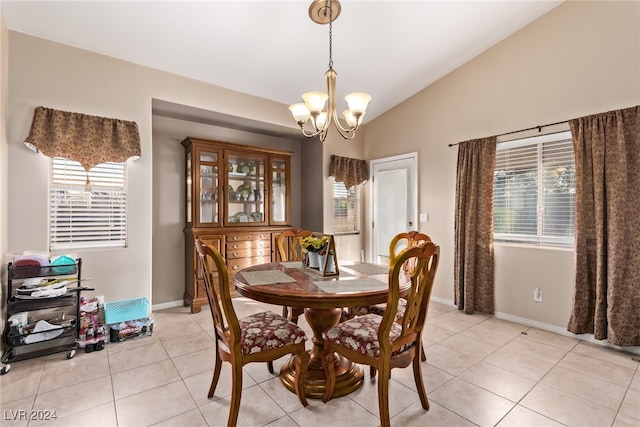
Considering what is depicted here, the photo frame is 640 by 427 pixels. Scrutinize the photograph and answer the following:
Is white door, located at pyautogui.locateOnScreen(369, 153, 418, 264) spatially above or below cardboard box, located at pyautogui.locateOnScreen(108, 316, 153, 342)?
above

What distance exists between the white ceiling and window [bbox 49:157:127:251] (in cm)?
114

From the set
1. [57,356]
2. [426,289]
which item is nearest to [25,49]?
[57,356]

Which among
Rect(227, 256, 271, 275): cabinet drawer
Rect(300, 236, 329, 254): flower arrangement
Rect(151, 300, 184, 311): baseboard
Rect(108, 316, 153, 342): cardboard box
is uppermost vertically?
Rect(300, 236, 329, 254): flower arrangement

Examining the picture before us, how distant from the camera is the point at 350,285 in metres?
1.81

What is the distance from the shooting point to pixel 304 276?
6.82 feet

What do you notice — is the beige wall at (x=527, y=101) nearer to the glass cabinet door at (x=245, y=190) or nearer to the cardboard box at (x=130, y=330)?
the glass cabinet door at (x=245, y=190)

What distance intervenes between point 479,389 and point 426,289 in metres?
0.93

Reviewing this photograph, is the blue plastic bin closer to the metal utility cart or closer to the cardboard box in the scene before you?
the cardboard box

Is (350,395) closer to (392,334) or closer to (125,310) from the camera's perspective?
(392,334)

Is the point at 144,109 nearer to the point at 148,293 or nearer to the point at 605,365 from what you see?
the point at 148,293

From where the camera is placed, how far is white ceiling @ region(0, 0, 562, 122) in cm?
244

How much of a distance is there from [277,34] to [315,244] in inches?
81.0

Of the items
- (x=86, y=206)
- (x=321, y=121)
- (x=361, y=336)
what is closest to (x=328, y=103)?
(x=321, y=121)

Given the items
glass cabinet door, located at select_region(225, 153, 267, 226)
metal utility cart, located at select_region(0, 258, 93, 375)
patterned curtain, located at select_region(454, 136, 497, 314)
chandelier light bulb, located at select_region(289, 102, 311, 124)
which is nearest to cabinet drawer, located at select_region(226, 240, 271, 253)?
glass cabinet door, located at select_region(225, 153, 267, 226)
